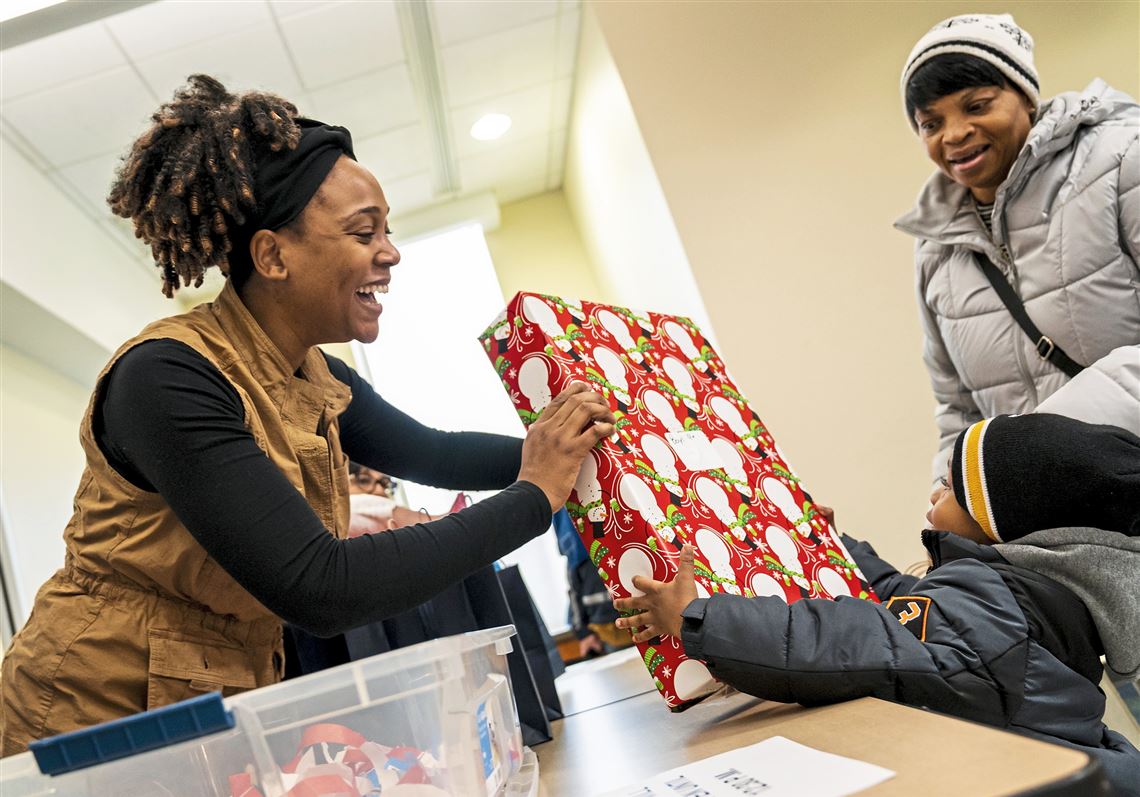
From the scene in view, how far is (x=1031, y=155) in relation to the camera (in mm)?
1623

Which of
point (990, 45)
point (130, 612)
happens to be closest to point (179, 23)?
point (990, 45)

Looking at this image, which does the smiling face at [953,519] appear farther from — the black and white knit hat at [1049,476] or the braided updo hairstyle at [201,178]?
the braided updo hairstyle at [201,178]

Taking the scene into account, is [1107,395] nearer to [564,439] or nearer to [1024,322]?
[1024,322]

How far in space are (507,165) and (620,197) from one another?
1.32 meters

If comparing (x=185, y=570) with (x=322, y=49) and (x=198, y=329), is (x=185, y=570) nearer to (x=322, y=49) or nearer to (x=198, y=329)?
(x=198, y=329)

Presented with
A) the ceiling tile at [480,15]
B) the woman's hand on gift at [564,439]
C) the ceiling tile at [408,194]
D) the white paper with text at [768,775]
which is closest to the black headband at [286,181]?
the woman's hand on gift at [564,439]

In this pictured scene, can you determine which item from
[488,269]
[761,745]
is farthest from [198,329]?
[488,269]

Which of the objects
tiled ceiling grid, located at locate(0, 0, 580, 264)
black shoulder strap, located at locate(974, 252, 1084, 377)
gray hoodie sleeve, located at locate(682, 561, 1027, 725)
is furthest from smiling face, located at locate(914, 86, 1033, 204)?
tiled ceiling grid, located at locate(0, 0, 580, 264)

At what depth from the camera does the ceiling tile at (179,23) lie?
10.8 feet

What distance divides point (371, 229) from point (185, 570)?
0.50 metres

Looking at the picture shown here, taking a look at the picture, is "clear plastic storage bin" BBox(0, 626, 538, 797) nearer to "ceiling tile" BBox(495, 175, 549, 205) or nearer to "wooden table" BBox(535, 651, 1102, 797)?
"wooden table" BBox(535, 651, 1102, 797)

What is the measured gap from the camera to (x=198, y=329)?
1104 mm

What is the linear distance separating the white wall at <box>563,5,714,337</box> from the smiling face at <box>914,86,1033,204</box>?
1746mm

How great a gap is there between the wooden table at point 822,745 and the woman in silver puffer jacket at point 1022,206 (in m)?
0.87
